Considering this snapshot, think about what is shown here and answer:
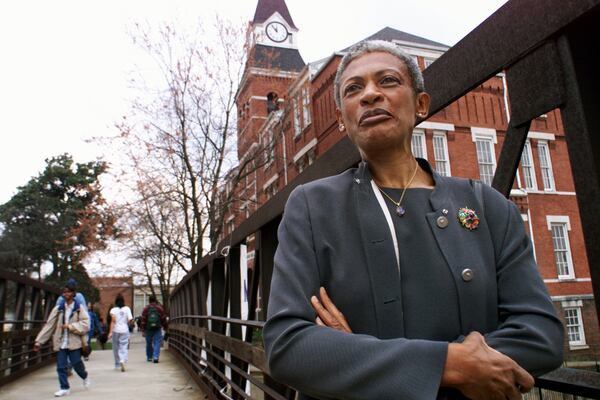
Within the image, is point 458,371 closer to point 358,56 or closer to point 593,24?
point 358,56

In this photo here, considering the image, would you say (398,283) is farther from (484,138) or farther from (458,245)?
(484,138)

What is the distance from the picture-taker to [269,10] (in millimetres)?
46156

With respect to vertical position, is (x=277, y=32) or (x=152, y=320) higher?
(x=277, y=32)

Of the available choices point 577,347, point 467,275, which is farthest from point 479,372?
point 577,347

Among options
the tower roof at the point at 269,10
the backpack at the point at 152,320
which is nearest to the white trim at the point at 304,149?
the backpack at the point at 152,320

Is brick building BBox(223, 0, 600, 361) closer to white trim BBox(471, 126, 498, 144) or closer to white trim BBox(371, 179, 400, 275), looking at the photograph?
white trim BBox(471, 126, 498, 144)

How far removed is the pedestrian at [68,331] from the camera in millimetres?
8969

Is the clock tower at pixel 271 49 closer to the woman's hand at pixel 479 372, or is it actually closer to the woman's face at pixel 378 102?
the woman's face at pixel 378 102

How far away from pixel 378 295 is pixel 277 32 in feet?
153

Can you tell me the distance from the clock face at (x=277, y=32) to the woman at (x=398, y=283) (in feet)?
149

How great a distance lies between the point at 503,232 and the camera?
135 cm

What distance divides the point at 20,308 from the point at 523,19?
12.9 m

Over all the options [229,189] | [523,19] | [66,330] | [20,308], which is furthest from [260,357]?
[229,189]

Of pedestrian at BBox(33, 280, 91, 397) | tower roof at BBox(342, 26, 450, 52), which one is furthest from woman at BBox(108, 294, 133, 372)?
tower roof at BBox(342, 26, 450, 52)
